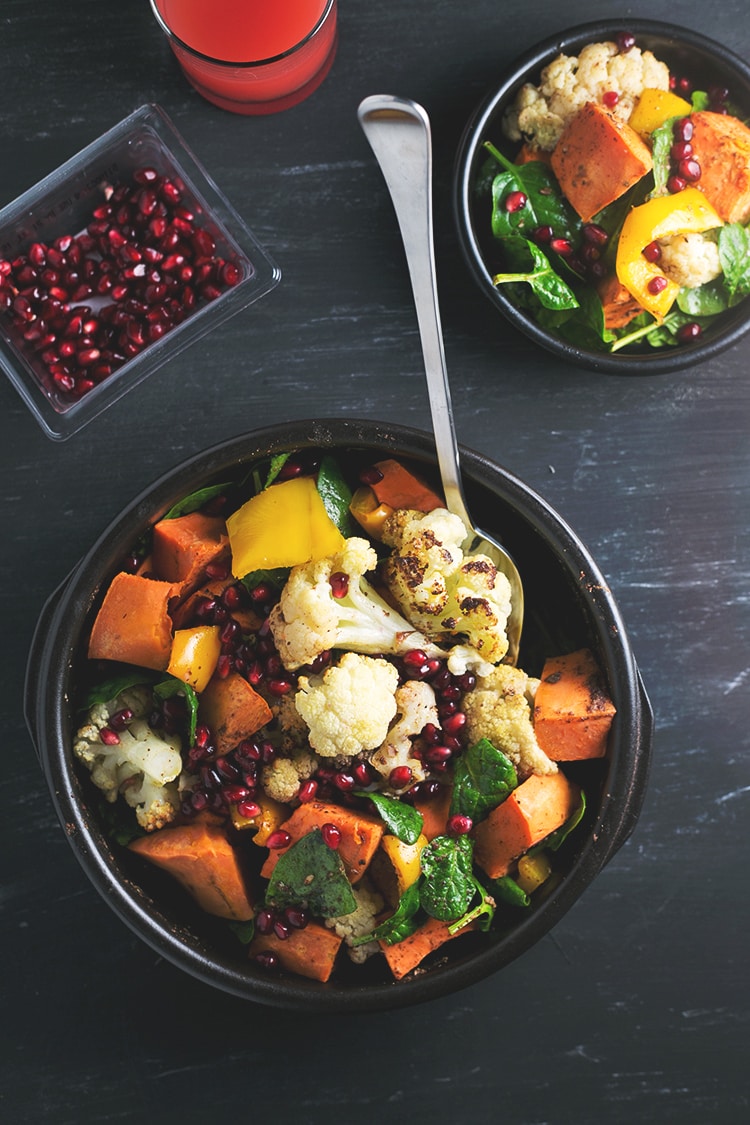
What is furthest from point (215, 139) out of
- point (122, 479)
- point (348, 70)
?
point (122, 479)

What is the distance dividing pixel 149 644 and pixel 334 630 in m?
0.43

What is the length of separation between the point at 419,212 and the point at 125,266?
1.07 metres

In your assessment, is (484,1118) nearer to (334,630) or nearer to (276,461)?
(334,630)

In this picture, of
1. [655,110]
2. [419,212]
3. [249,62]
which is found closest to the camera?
[419,212]

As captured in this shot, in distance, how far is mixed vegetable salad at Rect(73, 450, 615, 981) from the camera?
7.16 ft

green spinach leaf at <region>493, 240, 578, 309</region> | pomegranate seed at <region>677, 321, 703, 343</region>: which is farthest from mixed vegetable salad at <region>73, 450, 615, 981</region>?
pomegranate seed at <region>677, 321, 703, 343</region>

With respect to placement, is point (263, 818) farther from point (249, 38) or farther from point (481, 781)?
point (249, 38)

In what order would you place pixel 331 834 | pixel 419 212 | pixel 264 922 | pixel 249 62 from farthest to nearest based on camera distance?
pixel 249 62, pixel 264 922, pixel 331 834, pixel 419 212

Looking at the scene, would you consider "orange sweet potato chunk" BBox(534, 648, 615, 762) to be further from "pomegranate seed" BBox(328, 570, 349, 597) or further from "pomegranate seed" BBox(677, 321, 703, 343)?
"pomegranate seed" BBox(677, 321, 703, 343)

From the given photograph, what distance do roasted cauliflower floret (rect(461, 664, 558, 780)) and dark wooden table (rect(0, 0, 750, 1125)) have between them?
2.12ft

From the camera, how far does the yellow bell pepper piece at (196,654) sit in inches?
87.6

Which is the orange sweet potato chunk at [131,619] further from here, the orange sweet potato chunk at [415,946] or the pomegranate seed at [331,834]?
the orange sweet potato chunk at [415,946]

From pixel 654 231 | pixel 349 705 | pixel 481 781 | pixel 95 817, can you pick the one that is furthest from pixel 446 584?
pixel 654 231

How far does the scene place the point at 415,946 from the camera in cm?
223
